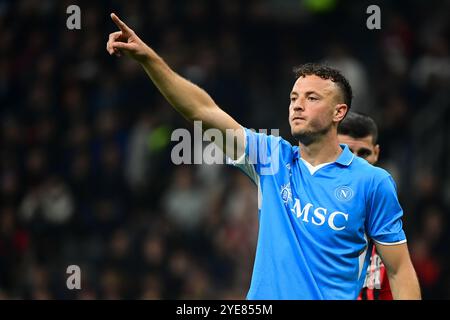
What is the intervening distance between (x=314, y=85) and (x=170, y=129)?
7.09 meters

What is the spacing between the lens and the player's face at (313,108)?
4707mm

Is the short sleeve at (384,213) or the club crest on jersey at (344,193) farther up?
the club crest on jersey at (344,193)

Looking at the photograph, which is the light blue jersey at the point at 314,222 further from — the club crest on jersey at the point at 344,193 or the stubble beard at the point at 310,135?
the stubble beard at the point at 310,135

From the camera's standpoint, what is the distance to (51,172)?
11977 millimetres

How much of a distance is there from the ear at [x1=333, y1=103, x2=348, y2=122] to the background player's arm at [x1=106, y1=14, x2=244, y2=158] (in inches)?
21.5

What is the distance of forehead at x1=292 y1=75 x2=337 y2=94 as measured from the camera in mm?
4770

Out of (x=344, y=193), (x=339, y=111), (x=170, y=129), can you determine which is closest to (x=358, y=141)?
(x=339, y=111)

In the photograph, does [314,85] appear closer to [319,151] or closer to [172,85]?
[319,151]

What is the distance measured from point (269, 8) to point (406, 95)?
2.91 meters

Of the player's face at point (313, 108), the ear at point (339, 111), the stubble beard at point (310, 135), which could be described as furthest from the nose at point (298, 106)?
the ear at point (339, 111)

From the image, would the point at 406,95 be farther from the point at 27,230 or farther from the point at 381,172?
the point at 381,172

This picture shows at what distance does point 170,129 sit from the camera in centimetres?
1178

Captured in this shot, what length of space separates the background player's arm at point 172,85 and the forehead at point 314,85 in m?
0.40

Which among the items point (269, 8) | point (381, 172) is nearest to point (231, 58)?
point (269, 8)
